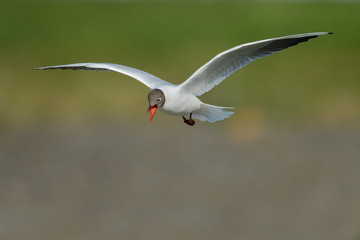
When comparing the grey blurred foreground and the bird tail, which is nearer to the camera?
the bird tail

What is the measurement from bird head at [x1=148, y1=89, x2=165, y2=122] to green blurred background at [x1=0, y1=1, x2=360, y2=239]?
28.4ft

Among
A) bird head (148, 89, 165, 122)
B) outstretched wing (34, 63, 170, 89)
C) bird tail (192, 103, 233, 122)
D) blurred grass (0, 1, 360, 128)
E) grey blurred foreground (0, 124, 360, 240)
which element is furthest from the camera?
blurred grass (0, 1, 360, 128)

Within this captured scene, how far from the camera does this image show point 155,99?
16.0 feet

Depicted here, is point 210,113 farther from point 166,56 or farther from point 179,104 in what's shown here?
point 166,56

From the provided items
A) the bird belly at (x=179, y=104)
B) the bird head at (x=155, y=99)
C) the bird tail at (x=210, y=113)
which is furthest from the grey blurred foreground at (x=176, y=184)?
the bird head at (x=155, y=99)

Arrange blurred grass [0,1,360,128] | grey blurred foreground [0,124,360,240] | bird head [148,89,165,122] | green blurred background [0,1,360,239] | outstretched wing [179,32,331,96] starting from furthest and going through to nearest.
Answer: blurred grass [0,1,360,128], green blurred background [0,1,360,239], grey blurred foreground [0,124,360,240], outstretched wing [179,32,331,96], bird head [148,89,165,122]

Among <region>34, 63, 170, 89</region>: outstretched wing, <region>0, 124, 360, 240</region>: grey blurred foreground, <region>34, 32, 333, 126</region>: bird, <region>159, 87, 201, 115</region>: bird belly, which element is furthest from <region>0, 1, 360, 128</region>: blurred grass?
<region>159, 87, 201, 115</region>: bird belly

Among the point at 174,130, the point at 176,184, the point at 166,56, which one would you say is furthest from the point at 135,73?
the point at 166,56

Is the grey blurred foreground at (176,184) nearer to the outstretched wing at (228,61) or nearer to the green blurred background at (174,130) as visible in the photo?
the green blurred background at (174,130)

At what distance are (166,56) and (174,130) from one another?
1811 mm

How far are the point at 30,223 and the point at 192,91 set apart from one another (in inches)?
367

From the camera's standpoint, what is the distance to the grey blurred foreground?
14070 mm

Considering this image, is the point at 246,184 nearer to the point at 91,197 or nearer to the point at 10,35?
the point at 91,197

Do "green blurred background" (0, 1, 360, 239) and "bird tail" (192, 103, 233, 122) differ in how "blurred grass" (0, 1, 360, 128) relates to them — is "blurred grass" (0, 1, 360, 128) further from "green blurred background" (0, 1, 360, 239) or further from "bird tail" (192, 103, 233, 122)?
"bird tail" (192, 103, 233, 122)
